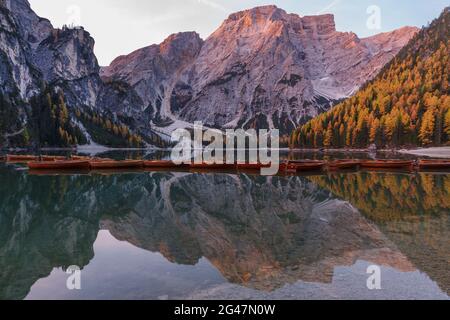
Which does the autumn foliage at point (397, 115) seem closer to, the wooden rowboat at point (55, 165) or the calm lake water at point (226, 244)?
the calm lake water at point (226, 244)

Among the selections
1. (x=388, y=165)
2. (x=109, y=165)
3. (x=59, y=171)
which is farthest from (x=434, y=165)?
(x=59, y=171)

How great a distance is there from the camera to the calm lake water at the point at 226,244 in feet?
44.2

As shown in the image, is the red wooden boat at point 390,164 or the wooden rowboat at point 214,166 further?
the wooden rowboat at point 214,166

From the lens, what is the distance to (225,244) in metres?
19.8

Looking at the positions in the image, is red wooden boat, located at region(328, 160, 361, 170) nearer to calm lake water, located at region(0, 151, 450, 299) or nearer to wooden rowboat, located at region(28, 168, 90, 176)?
calm lake water, located at region(0, 151, 450, 299)

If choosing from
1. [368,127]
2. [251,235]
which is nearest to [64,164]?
[251,235]

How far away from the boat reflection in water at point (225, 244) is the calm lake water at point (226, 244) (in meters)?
0.07

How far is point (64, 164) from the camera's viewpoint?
65.6m

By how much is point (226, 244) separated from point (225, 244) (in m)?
0.06

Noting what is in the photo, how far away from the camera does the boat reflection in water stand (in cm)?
1353

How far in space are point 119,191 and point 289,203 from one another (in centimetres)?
1913

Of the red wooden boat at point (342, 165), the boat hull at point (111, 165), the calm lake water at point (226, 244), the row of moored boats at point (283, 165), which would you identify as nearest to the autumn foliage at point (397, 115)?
the row of moored boats at point (283, 165)
